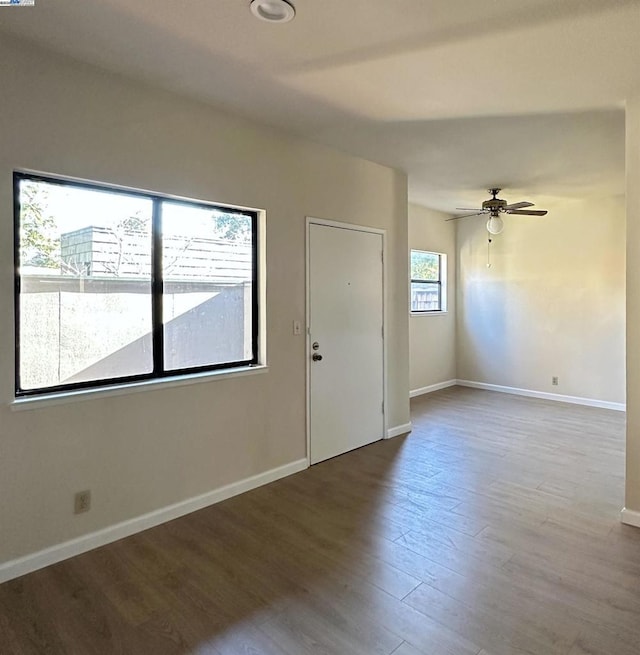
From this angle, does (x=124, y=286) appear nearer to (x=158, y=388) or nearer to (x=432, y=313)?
(x=158, y=388)

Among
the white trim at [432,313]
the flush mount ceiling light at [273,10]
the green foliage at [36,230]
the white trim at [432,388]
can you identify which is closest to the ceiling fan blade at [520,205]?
the white trim at [432,313]

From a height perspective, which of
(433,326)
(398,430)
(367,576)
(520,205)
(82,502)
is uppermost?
(520,205)

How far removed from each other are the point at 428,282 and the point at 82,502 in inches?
216

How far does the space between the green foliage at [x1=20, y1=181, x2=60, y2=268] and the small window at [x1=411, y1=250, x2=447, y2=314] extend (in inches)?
192

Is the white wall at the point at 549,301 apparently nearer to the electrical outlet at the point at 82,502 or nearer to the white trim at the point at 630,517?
the white trim at the point at 630,517

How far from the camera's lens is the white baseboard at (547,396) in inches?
223

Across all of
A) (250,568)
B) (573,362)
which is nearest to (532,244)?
(573,362)

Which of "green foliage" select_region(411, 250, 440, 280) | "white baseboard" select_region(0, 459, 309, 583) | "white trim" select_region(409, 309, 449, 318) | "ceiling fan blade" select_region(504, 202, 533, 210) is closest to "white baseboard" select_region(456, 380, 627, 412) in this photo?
"white trim" select_region(409, 309, 449, 318)

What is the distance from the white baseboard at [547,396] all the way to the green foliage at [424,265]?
179 cm

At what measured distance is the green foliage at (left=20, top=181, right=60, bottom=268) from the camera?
7.58 feet

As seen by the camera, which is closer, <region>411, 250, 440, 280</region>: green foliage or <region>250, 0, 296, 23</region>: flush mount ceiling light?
<region>250, 0, 296, 23</region>: flush mount ceiling light

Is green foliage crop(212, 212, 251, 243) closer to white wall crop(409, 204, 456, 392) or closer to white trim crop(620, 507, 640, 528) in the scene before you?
white trim crop(620, 507, 640, 528)

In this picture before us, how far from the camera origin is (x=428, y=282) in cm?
676

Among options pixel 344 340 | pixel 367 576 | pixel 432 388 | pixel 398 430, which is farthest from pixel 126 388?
pixel 432 388
